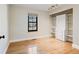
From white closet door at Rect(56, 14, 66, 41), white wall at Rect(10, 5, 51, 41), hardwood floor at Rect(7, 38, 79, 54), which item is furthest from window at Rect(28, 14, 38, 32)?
hardwood floor at Rect(7, 38, 79, 54)

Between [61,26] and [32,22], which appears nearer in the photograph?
[61,26]

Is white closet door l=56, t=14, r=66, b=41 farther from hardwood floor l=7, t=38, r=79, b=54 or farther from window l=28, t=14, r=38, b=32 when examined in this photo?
window l=28, t=14, r=38, b=32

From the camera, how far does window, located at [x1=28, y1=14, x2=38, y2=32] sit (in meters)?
6.50

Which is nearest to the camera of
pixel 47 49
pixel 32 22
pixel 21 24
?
pixel 47 49

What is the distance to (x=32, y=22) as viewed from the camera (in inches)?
263

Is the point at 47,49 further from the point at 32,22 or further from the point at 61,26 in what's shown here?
the point at 32,22

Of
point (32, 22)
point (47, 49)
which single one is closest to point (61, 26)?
point (32, 22)

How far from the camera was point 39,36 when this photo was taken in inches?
277

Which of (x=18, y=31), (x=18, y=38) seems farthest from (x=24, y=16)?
(x=18, y=38)

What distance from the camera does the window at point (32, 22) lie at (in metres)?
6.50

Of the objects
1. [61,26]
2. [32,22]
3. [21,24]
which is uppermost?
[32,22]

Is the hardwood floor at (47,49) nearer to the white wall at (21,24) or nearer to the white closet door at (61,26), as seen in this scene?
the white wall at (21,24)
